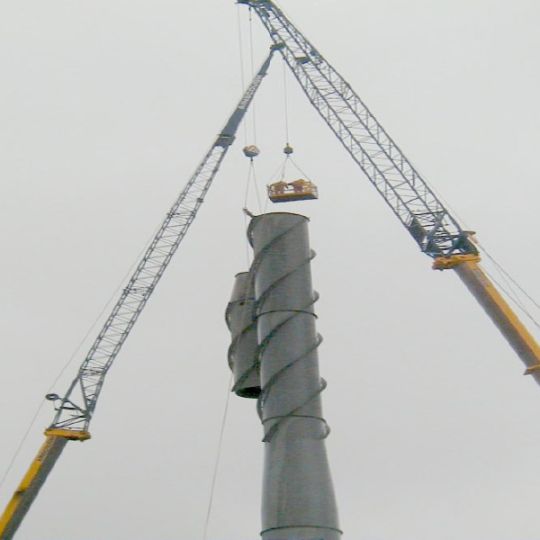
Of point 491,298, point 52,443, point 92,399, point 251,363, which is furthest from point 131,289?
point 251,363

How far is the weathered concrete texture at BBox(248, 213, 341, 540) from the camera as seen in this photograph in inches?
1264

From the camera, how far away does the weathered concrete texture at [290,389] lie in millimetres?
32094

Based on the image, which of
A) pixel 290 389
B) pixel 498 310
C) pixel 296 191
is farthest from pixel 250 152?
pixel 290 389

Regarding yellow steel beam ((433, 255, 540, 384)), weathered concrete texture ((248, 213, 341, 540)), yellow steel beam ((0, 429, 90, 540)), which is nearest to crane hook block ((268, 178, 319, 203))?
yellow steel beam ((433, 255, 540, 384))

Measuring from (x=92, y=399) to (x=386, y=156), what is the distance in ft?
120

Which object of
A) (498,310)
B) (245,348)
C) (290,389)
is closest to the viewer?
(290,389)

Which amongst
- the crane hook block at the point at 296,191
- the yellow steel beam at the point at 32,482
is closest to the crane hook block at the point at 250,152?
the crane hook block at the point at 296,191

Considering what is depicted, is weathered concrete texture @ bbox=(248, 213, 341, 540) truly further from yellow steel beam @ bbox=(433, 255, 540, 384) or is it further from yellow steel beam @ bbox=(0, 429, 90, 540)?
yellow steel beam @ bbox=(0, 429, 90, 540)

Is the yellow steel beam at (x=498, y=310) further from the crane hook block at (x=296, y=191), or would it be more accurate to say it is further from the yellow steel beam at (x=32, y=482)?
the yellow steel beam at (x=32, y=482)

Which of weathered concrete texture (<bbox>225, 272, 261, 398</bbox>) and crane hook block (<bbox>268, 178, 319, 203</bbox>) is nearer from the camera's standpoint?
weathered concrete texture (<bbox>225, 272, 261, 398</bbox>)

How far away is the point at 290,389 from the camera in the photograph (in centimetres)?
3341

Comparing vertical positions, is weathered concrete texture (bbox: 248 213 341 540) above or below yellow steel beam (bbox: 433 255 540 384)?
below

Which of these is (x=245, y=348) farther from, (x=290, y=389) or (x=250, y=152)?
(x=250, y=152)

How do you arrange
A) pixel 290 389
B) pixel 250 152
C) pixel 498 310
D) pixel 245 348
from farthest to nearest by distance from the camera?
pixel 250 152, pixel 498 310, pixel 245 348, pixel 290 389
